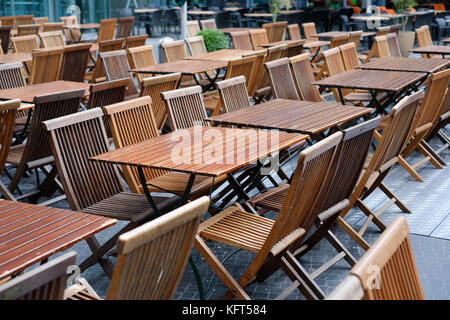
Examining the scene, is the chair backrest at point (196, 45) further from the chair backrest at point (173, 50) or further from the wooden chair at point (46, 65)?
the wooden chair at point (46, 65)

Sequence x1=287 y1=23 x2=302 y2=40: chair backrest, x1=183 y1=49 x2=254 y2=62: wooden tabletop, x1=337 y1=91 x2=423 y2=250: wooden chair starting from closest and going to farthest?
x1=337 y1=91 x2=423 y2=250: wooden chair, x1=183 y1=49 x2=254 y2=62: wooden tabletop, x1=287 y1=23 x2=302 y2=40: chair backrest

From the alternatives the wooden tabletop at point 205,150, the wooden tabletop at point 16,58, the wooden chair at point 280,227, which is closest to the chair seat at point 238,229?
the wooden chair at point 280,227

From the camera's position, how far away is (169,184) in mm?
4125

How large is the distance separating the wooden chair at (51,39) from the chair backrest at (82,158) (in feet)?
18.5

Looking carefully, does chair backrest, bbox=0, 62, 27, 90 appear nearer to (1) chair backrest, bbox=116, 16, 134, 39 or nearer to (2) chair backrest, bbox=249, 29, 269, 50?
(2) chair backrest, bbox=249, 29, 269, 50

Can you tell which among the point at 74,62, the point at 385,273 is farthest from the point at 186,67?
the point at 385,273

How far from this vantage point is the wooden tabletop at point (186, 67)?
7.04 metres

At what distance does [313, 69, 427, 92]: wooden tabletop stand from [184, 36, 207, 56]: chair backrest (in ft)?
8.87

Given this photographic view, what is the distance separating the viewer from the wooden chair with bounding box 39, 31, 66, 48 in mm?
9141

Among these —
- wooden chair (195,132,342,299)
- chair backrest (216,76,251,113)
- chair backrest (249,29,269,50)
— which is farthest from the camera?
chair backrest (249,29,269,50)

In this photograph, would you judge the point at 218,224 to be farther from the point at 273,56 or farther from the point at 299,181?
the point at 273,56

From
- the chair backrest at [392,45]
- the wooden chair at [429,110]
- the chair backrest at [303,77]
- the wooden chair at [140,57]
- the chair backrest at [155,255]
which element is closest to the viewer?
the chair backrest at [155,255]

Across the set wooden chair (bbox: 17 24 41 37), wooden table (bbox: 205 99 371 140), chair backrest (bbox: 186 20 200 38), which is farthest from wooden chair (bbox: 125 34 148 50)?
wooden table (bbox: 205 99 371 140)

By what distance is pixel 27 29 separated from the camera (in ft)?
36.0
